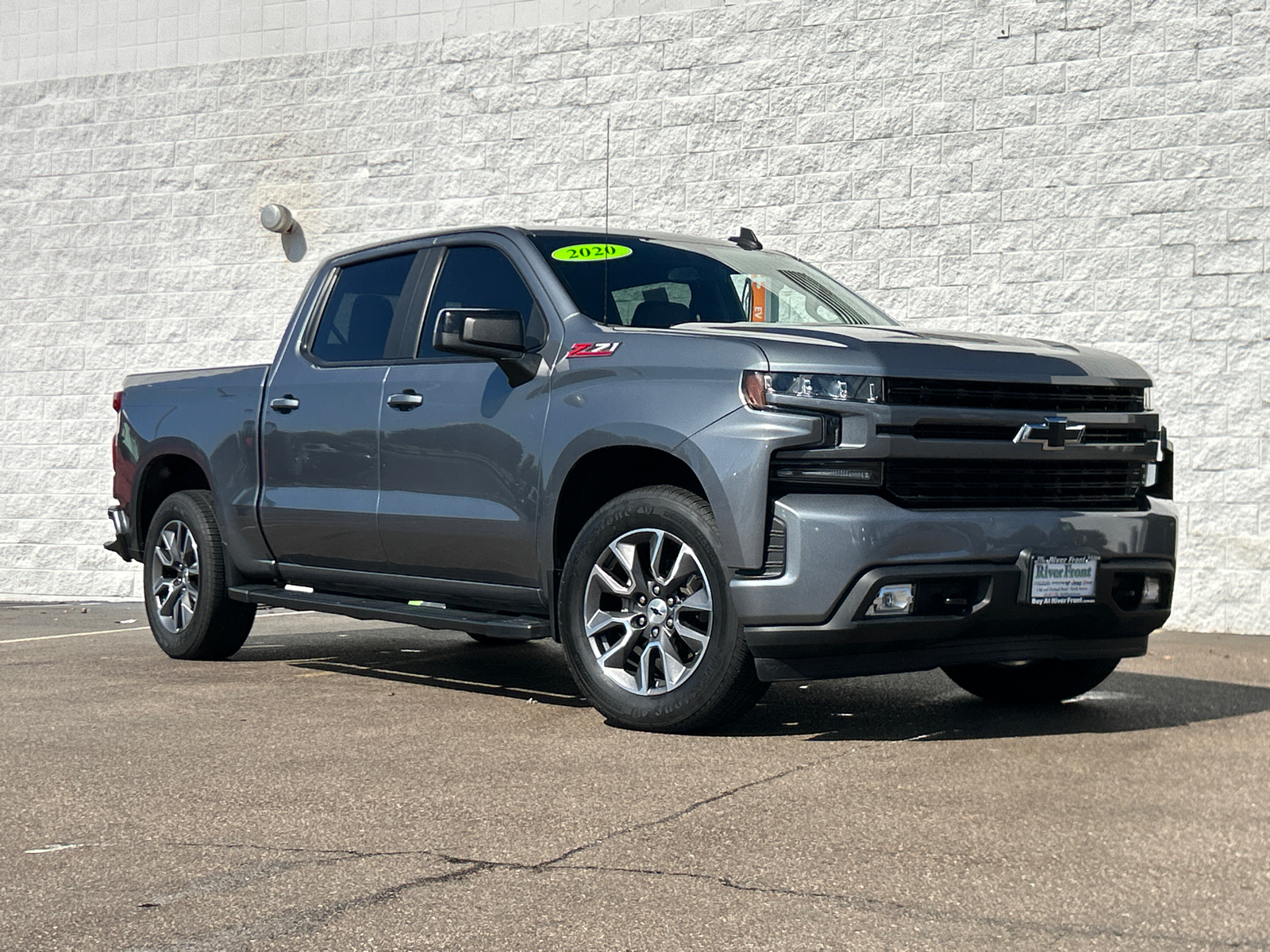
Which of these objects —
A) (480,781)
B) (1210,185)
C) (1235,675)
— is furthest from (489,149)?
(480,781)

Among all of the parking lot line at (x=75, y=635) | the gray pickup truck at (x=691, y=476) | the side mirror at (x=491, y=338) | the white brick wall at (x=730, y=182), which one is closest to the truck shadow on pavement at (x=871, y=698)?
the gray pickup truck at (x=691, y=476)

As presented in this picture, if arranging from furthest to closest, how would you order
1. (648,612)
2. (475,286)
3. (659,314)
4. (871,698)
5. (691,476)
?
1. (475,286)
2. (871,698)
3. (659,314)
4. (691,476)
5. (648,612)

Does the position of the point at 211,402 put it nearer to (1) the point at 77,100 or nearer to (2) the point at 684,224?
(2) the point at 684,224

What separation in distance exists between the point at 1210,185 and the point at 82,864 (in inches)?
343

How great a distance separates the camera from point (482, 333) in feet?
21.0

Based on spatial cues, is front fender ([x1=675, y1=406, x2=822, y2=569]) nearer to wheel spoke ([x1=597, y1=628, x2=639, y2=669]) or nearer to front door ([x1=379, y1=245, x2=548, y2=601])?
wheel spoke ([x1=597, y1=628, x2=639, y2=669])

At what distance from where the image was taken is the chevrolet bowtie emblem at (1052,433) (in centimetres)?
586

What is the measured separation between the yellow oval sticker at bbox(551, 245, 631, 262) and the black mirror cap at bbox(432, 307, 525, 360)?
1.72 feet

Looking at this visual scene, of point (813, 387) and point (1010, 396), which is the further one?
point (1010, 396)

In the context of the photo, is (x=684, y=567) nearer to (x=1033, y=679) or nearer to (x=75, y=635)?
(x=1033, y=679)

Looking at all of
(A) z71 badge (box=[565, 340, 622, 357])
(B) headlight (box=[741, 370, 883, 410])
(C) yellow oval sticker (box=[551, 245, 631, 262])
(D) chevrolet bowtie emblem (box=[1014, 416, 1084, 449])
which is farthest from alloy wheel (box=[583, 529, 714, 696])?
(C) yellow oval sticker (box=[551, 245, 631, 262])

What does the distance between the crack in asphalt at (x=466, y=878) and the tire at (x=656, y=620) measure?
3.90 feet

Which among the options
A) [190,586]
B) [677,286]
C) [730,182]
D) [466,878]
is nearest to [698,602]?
[677,286]

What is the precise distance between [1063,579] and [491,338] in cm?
238
